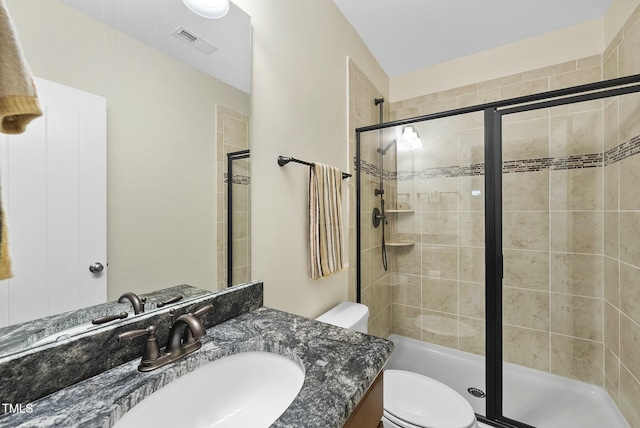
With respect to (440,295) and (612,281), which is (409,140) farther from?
(612,281)

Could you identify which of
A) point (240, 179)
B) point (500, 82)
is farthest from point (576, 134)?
point (240, 179)

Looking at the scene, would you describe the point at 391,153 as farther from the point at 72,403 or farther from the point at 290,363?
the point at 72,403

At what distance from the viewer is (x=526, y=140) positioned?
1.67 metres

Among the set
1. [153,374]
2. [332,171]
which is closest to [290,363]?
[153,374]

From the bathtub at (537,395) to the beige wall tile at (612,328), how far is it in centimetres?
29

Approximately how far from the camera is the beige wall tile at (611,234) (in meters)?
1.55

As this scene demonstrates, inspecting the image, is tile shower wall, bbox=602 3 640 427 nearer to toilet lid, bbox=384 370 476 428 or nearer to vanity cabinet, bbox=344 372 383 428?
toilet lid, bbox=384 370 476 428

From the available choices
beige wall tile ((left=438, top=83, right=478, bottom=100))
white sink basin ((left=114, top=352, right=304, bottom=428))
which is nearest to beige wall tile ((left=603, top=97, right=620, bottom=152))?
beige wall tile ((left=438, top=83, right=478, bottom=100))

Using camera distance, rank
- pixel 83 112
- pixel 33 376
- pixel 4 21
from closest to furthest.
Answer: pixel 4 21 → pixel 33 376 → pixel 83 112

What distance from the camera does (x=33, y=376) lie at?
1.79 ft

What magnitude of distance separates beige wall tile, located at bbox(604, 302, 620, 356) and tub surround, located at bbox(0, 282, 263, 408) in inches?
87.7

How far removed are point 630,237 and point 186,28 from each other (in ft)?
7.37

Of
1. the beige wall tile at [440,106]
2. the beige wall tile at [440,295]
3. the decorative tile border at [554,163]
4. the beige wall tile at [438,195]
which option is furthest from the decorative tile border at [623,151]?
the beige wall tile at [440,295]

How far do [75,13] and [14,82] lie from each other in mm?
346
